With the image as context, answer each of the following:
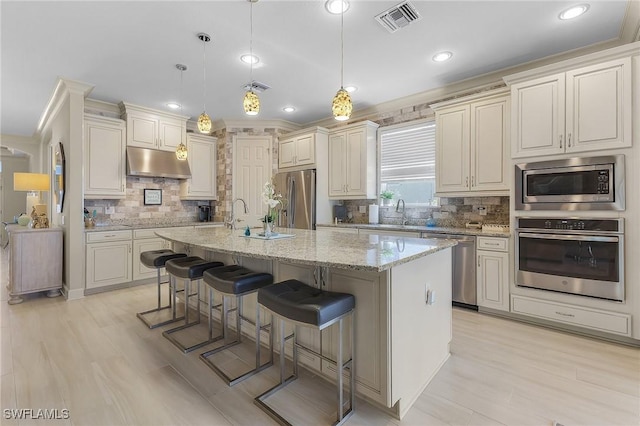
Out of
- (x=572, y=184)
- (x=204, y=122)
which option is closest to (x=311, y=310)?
(x=204, y=122)

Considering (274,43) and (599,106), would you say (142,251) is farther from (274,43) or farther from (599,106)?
(599,106)

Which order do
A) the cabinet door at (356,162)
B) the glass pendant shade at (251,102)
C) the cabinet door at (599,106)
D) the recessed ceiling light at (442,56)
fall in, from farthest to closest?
1. the cabinet door at (356,162)
2. the recessed ceiling light at (442,56)
3. the cabinet door at (599,106)
4. the glass pendant shade at (251,102)

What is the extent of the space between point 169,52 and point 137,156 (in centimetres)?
211

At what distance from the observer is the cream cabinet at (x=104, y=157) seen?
162 inches

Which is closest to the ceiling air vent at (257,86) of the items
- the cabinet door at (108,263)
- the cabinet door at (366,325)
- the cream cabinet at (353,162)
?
the cream cabinet at (353,162)

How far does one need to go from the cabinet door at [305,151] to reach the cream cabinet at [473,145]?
192cm

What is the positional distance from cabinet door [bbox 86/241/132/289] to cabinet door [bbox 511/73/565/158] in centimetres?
506

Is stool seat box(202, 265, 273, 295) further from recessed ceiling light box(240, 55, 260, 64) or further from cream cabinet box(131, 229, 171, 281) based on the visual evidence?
cream cabinet box(131, 229, 171, 281)

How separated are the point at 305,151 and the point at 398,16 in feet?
8.97

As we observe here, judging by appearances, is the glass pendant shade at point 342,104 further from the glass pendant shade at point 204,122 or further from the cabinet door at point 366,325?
the glass pendant shade at point 204,122

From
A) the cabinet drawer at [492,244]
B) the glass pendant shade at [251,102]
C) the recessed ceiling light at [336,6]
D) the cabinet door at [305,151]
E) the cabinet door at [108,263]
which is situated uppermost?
the recessed ceiling light at [336,6]

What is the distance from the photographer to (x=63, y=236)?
3.97 m

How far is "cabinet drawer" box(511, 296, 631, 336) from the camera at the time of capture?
250cm

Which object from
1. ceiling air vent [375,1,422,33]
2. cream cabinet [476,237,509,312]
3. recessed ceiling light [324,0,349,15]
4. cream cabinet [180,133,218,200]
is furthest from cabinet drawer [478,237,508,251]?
cream cabinet [180,133,218,200]
